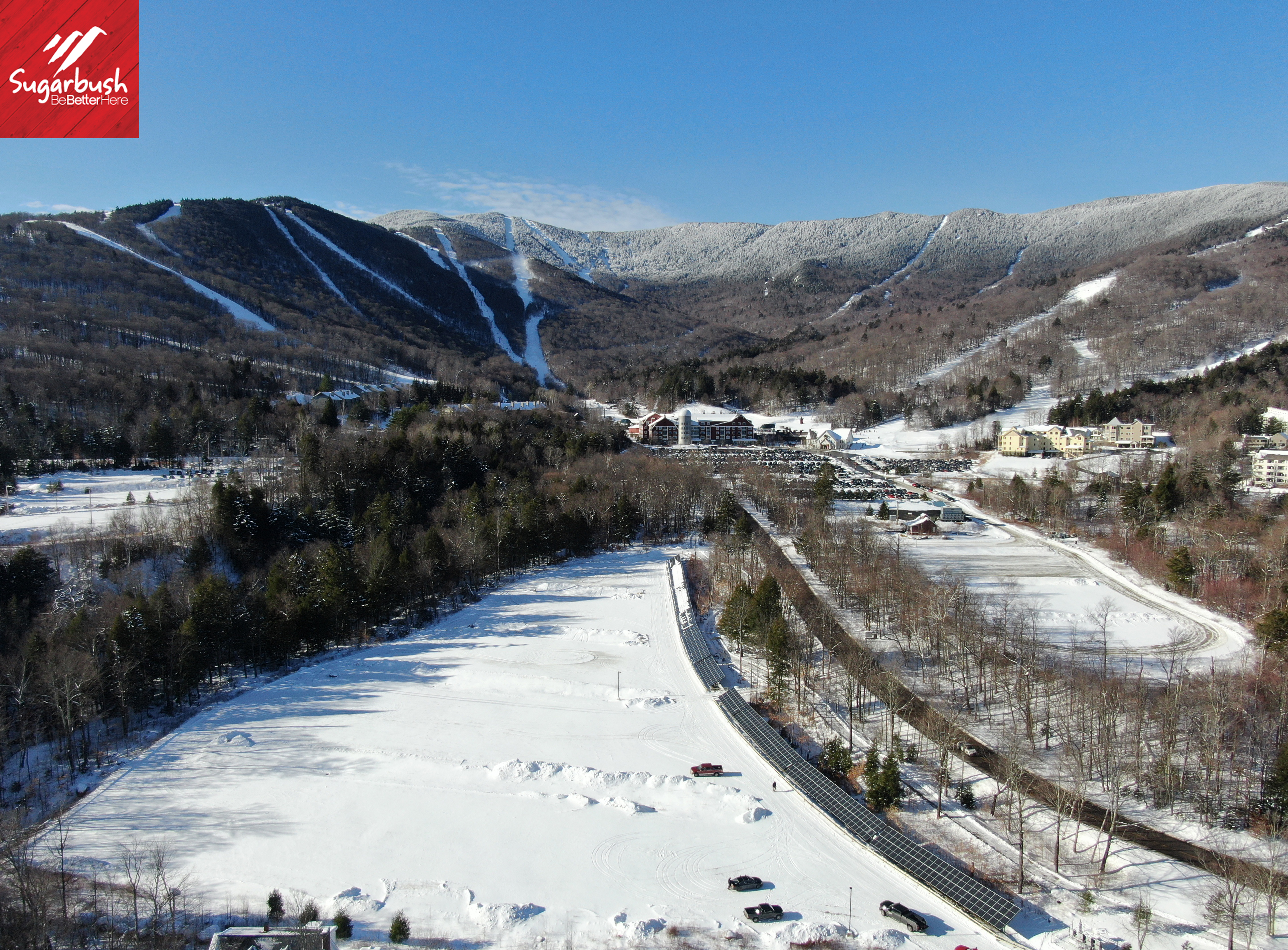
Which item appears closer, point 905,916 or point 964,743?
point 905,916

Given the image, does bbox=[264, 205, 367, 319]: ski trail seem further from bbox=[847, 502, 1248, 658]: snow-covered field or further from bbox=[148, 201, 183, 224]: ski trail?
bbox=[847, 502, 1248, 658]: snow-covered field

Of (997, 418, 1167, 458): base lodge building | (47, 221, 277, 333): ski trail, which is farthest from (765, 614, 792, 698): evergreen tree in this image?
(47, 221, 277, 333): ski trail

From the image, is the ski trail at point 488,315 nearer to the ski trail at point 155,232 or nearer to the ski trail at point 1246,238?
the ski trail at point 155,232

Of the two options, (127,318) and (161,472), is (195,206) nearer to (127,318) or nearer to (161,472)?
(127,318)

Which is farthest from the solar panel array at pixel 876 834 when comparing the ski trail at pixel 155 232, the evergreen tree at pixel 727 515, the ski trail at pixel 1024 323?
the ski trail at pixel 155 232

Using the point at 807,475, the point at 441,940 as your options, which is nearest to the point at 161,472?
the point at 441,940

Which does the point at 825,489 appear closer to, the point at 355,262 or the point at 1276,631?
the point at 1276,631

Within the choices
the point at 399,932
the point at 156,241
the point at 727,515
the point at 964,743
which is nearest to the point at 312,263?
the point at 156,241
